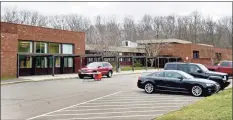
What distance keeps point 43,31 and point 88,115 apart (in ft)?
85.0

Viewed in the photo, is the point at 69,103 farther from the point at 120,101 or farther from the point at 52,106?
the point at 120,101

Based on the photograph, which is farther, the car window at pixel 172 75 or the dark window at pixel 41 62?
the dark window at pixel 41 62

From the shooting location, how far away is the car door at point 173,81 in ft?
54.0

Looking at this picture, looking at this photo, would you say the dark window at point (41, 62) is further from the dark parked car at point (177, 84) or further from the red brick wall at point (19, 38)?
the dark parked car at point (177, 84)

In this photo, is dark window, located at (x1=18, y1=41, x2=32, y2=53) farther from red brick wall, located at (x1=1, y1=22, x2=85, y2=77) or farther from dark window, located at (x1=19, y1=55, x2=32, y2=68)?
dark window, located at (x1=19, y1=55, x2=32, y2=68)

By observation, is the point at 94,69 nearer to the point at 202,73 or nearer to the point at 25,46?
the point at 25,46

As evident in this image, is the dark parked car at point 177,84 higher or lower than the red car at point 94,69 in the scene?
lower

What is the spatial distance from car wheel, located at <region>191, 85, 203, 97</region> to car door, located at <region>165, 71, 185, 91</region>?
1.85 feet

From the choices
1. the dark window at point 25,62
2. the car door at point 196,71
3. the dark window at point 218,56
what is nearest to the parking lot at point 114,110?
the car door at point 196,71

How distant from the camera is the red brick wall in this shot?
93.0 ft

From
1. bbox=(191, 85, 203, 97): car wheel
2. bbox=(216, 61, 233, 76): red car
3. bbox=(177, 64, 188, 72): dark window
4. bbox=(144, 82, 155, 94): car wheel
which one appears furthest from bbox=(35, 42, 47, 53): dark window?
bbox=(191, 85, 203, 97): car wheel

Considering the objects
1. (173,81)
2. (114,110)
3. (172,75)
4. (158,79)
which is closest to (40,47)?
(158,79)

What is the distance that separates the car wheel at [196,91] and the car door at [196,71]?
189 inches

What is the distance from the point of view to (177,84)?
16500 mm
